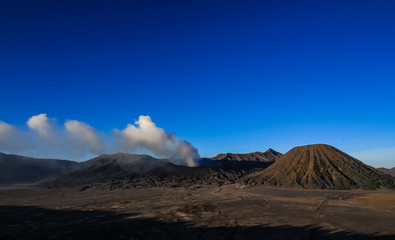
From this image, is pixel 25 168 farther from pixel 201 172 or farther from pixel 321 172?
pixel 321 172

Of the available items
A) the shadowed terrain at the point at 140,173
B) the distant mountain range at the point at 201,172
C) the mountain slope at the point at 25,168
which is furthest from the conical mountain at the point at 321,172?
the mountain slope at the point at 25,168

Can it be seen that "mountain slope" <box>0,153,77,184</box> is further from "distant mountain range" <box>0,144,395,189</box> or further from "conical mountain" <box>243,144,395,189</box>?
"conical mountain" <box>243,144,395,189</box>

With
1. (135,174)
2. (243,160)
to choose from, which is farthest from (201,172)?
(243,160)

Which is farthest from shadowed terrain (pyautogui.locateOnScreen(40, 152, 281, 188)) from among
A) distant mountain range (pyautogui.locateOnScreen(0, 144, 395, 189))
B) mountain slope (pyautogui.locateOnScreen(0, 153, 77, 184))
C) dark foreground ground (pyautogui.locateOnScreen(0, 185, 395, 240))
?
dark foreground ground (pyautogui.locateOnScreen(0, 185, 395, 240))

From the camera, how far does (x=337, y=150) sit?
90.0 meters

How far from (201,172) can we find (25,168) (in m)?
93.6

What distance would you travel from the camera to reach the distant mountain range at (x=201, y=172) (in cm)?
7075

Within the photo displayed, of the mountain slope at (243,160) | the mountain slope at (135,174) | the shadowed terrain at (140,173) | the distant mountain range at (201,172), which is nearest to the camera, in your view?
the distant mountain range at (201,172)

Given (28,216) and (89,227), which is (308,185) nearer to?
(89,227)

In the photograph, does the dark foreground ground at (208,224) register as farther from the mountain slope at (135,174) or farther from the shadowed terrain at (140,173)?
the mountain slope at (135,174)

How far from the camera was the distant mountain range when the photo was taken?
70750mm

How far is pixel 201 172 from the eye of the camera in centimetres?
10419

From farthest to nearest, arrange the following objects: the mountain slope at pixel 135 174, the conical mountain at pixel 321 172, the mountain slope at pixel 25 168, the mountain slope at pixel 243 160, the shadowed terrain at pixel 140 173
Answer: the mountain slope at pixel 243 160, the mountain slope at pixel 25 168, the mountain slope at pixel 135 174, the shadowed terrain at pixel 140 173, the conical mountain at pixel 321 172

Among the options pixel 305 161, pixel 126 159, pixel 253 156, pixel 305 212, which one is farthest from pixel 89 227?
pixel 253 156
